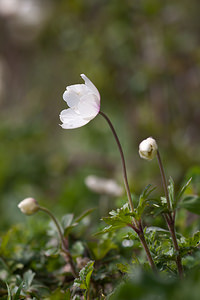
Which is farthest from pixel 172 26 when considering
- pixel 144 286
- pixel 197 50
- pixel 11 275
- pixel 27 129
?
pixel 144 286

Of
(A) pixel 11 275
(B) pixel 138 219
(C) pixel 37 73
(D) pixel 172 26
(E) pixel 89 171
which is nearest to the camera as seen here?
(B) pixel 138 219

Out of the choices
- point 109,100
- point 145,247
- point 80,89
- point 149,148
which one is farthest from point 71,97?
point 109,100

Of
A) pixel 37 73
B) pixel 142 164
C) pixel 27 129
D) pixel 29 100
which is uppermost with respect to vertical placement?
pixel 37 73

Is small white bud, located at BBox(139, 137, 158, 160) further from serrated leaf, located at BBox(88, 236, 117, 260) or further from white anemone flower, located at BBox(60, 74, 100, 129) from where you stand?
serrated leaf, located at BBox(88, 236, 117, 260)

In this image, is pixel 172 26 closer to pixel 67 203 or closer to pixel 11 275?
pixel 67 203

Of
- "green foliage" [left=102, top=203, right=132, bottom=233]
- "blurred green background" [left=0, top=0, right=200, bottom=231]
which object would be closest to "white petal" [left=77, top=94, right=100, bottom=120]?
"green foliage" [left=102, top=203, right=132, bottom=233]

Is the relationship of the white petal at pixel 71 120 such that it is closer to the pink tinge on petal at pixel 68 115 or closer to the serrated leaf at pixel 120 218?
the pink tinge on petal at pixel 68 115

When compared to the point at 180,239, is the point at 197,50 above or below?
above
